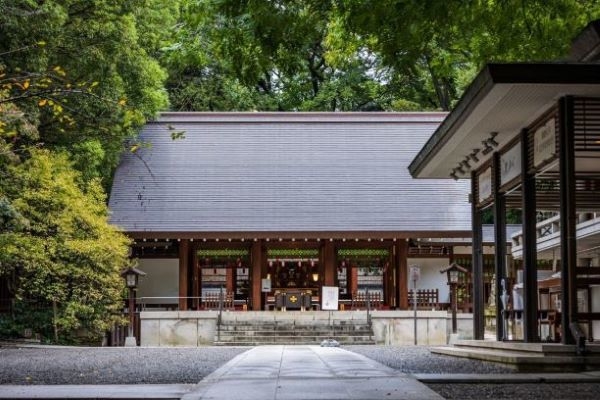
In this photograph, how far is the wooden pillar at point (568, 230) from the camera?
11375mm

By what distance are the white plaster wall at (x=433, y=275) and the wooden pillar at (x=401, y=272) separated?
132 centimetres

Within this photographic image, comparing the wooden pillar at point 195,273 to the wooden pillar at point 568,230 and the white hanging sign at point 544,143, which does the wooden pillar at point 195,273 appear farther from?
the wooden pillar at point 568,230

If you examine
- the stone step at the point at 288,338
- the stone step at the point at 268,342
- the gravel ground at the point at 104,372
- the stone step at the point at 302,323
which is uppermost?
the stone step at the point at 302,323

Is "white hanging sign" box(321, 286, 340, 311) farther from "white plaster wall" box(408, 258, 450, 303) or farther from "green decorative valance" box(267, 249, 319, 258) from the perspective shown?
"white plaster wall" box(408, 258, 450, 303)

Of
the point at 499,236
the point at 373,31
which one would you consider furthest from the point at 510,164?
the point at 373,31

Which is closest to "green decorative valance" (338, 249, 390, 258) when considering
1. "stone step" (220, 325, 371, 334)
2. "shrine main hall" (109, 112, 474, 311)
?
"shrine main hall" (109, 112, 474, 311)

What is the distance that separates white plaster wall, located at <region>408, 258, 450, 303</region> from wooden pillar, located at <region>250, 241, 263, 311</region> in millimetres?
5116

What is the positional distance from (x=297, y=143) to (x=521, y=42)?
2049 centimetres

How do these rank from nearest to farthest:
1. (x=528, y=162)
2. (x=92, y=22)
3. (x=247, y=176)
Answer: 1. (x=528, y=162)
2. (x=92, y=22)
3. (x=247, y=176)

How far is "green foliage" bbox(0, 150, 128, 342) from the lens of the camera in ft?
77.8

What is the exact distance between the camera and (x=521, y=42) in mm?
12477

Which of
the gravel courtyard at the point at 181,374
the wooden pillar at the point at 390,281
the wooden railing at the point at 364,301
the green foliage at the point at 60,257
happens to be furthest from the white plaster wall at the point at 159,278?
the gravel courtyard at the point at 181,374

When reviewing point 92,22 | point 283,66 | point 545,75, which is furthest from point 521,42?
point 92,22

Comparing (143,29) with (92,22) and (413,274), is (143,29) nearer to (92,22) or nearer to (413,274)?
(92,22)
